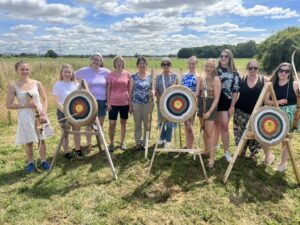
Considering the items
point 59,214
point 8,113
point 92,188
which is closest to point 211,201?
point 92,188

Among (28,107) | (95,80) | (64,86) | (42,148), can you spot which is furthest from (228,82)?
(42,148)

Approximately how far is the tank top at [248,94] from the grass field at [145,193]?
109 cm

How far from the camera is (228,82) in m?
5.20

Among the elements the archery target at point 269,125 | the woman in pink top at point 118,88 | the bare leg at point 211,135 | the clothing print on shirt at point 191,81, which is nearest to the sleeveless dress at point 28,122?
the woman in pink top at point 118,88

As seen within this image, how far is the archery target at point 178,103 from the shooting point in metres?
4.89

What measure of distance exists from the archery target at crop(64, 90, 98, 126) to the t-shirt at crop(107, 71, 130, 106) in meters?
0.75

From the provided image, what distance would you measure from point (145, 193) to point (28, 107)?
233 centimetres

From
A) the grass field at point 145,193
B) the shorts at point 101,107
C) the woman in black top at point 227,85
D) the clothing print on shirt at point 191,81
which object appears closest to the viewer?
the grass field at point 145,193

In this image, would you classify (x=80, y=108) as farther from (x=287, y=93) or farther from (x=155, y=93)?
(x=287, y=93)

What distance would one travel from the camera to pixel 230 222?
3896mm

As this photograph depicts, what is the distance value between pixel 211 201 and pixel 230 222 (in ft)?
1.65

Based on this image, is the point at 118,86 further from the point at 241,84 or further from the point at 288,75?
the point at 288,75

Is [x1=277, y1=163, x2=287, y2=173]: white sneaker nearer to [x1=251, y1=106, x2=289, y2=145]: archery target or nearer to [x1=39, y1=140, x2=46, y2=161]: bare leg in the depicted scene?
[x1=251, y1=106, x2=289, y2=145]: archery target

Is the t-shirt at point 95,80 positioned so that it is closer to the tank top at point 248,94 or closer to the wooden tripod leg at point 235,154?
the tank top at point 248,94
